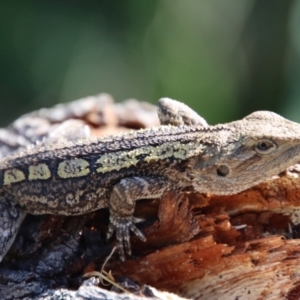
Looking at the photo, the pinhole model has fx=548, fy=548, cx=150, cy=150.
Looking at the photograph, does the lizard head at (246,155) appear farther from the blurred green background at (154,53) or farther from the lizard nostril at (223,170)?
the blurred green background at (154,53)

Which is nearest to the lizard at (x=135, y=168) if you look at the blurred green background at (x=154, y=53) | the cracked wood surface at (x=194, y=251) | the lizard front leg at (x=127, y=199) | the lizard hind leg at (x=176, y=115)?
the lizard front leg at (x=127, y=199)

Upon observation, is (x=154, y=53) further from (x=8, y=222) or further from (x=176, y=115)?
(x=8, y=222)

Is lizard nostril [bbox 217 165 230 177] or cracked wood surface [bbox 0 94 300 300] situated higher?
lizard nostril [bbox 217 165 230 177]

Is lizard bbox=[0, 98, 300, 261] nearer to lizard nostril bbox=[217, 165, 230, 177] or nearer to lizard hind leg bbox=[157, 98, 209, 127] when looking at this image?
lizard nostril bbox=[217, 165, 230, 177]

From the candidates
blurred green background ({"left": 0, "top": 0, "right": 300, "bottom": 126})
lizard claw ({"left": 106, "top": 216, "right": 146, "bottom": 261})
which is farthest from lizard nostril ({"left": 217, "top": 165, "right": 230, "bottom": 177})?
blurred green background ({"left": 0, "top": 0, "right": 300, "bottom": 126})

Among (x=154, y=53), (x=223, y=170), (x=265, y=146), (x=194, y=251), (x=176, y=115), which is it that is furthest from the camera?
(x=154, y=53)

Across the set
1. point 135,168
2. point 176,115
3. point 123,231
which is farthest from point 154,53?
point 123,231

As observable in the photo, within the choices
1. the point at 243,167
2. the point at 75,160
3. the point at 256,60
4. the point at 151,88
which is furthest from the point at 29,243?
the point at 256,60
